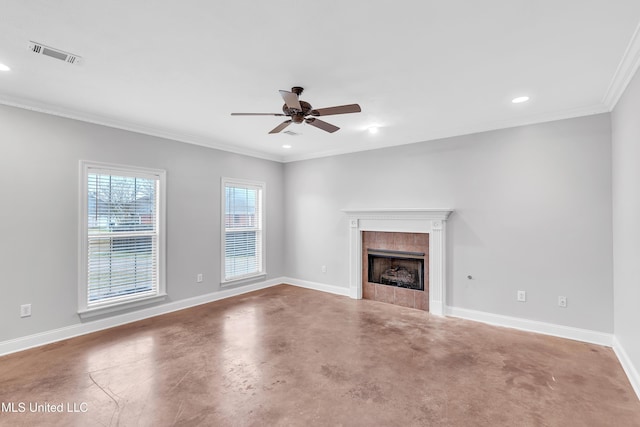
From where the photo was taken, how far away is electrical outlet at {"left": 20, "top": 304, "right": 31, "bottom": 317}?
322cm

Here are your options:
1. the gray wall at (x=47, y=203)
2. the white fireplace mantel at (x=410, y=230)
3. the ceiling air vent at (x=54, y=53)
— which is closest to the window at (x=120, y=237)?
the gray wall at (x=47, y=203)

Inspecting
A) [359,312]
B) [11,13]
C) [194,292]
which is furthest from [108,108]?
[359,312]

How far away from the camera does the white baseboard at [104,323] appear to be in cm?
319

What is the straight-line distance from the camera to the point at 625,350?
2.83 m

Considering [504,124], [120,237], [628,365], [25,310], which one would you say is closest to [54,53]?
[120,237]

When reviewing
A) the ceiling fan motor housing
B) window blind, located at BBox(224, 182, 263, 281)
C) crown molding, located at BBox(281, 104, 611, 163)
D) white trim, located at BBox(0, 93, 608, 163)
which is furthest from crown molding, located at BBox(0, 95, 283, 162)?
the ceiling fan motor housing

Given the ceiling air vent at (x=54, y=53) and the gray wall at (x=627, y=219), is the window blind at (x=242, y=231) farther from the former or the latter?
the gray wall at (x=627, y=219)

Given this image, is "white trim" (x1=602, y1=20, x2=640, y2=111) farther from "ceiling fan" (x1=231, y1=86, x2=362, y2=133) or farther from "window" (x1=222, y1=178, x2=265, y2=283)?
"window" (x1=222, y1=178, x2=265, y2=283)

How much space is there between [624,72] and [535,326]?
2839 mm

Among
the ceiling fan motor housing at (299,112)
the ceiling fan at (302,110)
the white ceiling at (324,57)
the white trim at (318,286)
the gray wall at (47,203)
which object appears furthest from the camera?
the white trim at (318,286)

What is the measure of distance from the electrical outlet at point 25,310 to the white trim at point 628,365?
227 inches

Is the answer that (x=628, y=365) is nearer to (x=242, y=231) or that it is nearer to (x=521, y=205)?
(x=521, y=205)

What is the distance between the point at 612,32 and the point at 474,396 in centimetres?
280

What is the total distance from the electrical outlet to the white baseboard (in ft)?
0.78
